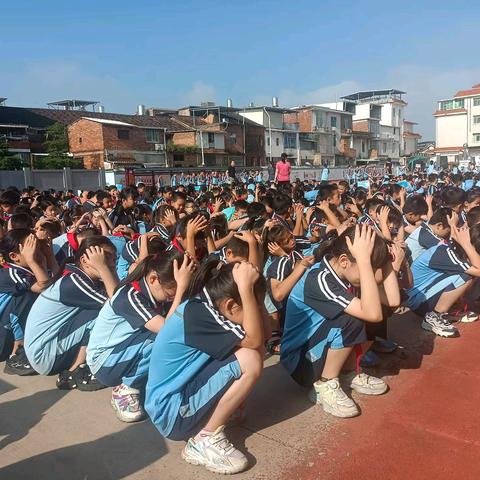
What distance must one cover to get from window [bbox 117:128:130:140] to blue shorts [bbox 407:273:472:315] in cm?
3585

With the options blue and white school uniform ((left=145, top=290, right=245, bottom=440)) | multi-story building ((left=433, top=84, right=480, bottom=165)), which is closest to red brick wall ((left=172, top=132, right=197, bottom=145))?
multi-story building ((left=433, top=84, right=480, bottom=165))

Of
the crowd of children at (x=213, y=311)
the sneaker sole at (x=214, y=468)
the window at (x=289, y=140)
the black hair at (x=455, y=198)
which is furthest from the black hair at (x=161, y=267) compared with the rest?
the window at (x=289, y=140)

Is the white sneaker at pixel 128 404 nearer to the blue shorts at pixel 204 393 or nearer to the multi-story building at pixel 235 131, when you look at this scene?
the blue shorts at pixel 204 393

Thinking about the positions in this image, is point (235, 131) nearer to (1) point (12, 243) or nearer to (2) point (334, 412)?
(1) point (12, 243)

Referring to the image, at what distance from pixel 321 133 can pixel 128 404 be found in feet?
181

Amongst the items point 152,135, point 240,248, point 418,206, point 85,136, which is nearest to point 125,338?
point 240,248

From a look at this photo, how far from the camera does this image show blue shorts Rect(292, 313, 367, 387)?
3.16m

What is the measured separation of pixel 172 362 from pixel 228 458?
1.97ft

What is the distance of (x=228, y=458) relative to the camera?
8.61 feet

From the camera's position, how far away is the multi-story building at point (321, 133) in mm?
55406

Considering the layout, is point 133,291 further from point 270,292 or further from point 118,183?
point 118,183

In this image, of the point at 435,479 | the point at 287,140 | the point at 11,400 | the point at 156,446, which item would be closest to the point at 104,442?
the point at 156,446

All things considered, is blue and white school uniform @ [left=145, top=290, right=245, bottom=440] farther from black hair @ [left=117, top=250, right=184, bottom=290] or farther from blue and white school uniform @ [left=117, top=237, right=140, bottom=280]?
blue and white school uniform @ [left=117, top=237, right=140, bottom=280]

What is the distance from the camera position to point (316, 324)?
10.8 ft
